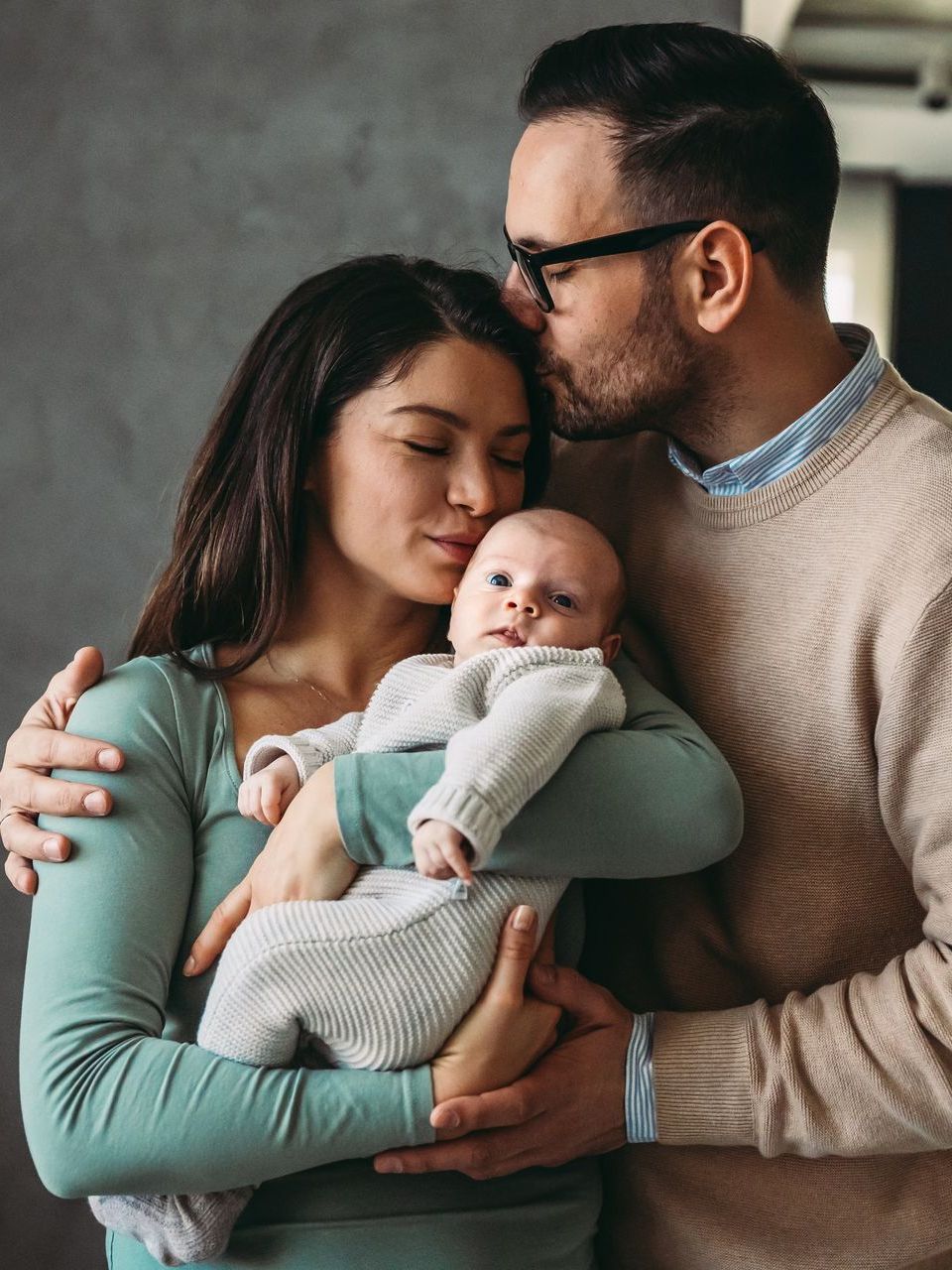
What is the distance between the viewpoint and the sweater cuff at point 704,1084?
1511mm

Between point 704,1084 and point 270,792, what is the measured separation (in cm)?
64

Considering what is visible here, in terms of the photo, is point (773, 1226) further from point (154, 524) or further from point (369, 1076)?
point (154, 524)

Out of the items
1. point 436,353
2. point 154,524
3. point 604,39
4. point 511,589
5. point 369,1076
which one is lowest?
point 369,1076

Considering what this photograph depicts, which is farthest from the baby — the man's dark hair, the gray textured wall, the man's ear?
the gray textured wall

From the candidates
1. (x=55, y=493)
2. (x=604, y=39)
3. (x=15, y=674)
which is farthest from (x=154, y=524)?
(x=604, y=39)

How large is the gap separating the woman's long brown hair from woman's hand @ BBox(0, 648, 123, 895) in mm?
144

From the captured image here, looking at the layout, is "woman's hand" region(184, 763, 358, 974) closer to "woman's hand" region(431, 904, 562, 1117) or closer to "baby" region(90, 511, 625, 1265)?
"baby" region(90, 511, 625, 1265)

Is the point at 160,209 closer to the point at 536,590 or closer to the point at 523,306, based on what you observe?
the point at 523,306

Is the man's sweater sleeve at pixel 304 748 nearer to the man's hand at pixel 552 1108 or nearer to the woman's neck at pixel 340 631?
the woman's neck at pixel 340 631

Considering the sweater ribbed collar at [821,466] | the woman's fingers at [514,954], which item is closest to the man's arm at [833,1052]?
the woman's fingers at [514,954]

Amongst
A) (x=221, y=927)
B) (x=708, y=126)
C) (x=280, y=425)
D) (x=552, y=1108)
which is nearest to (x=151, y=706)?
(x=221, y=927)

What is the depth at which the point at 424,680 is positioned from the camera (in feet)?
4.92

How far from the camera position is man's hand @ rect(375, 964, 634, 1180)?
1.37 metres

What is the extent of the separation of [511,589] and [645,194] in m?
0.60
